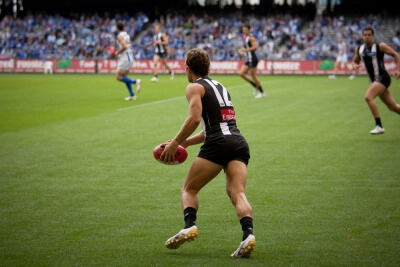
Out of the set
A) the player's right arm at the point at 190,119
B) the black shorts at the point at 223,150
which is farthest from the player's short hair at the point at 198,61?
the black shorts at the point at 223,150

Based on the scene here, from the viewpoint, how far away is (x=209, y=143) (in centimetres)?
639

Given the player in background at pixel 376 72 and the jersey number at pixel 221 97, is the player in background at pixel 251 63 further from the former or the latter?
the jersey number at pixel 221 97

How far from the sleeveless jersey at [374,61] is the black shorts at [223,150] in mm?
8649

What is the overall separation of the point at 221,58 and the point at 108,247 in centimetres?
3851

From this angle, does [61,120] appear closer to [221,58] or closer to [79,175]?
[79,175]

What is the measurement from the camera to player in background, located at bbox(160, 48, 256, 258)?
6270 mm

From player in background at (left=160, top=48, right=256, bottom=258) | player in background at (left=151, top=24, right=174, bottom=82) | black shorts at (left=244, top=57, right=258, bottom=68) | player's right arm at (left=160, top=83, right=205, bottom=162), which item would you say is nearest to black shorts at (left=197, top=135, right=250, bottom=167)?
Result: player in background at (left=160, top=48, right=256, bottom=258)

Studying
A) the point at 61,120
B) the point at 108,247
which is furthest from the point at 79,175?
the point at 61,120

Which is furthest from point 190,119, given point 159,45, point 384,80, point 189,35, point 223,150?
point 189,35

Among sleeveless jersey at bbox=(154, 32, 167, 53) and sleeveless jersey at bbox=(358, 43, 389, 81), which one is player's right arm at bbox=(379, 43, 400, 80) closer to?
sleeveless jersey at bbox=(358, 43, 389, 81)

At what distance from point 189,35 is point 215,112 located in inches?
1750

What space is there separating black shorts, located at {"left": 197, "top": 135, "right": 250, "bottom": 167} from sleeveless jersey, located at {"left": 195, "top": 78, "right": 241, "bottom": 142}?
2.4 inches

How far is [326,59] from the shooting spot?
41375mm

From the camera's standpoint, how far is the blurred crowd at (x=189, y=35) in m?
45.5
